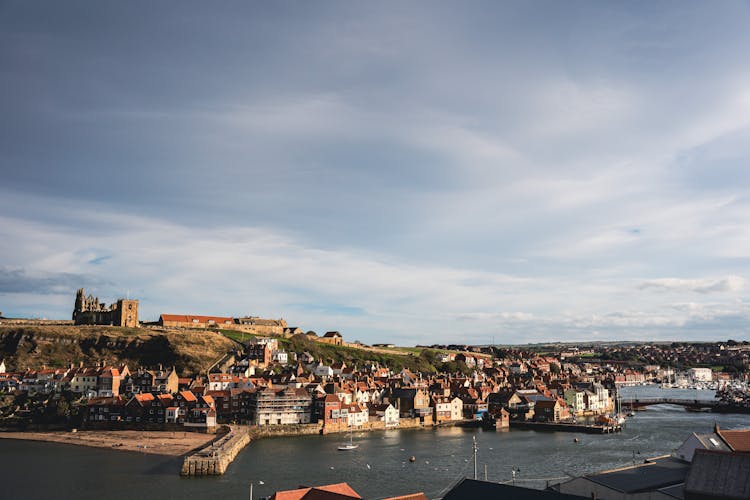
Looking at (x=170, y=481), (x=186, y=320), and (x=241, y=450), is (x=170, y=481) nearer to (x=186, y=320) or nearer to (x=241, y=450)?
(x=241, y=450)

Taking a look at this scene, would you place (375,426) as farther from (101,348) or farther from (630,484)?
(630,484)

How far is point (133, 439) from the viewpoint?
192 feet

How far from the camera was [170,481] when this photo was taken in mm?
40344

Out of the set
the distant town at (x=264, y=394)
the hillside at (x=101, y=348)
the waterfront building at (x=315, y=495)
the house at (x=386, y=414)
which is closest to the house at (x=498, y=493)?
the waterfront building at (x=315, y=495)

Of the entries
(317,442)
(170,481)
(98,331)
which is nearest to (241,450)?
(317,442)

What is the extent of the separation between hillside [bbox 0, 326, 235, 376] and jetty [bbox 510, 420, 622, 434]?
149 ft

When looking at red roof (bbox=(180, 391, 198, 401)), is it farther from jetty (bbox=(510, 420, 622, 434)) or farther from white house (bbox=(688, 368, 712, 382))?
white house (bbox=(688, 368, 712, 382))

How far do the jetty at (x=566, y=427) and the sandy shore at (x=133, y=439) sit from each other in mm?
37287

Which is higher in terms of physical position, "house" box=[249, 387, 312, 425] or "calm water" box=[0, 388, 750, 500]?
"house" box=[249, 387, 312, 425]

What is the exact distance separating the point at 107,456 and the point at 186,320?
66.0 m

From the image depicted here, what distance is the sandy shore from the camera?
174 feet

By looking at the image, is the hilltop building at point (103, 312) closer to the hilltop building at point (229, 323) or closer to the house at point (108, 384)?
the hilltop building at point (229, 323)

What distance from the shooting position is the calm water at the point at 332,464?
125ft

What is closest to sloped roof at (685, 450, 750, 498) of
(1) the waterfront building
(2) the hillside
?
(1) the waterfront building
